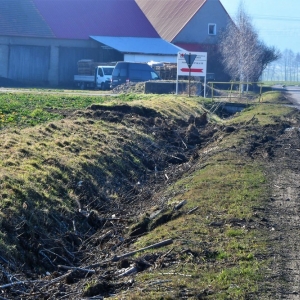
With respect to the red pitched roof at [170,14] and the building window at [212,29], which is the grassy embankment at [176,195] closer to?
the building window at [212,29]

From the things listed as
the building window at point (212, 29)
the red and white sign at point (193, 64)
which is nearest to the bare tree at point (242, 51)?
the building window at point (212, 29)

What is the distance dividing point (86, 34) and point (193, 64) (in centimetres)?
2420

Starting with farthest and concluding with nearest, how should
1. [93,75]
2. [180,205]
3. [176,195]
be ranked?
1. [93,75]
2. [176,195]
3. [180,205]

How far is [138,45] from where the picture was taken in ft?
188

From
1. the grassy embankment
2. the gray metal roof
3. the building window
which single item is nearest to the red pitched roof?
the building window

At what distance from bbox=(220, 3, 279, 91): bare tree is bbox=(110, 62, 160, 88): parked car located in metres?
9.20

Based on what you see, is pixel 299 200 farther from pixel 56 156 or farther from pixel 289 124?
pixel 289 124

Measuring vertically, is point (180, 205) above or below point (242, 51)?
below

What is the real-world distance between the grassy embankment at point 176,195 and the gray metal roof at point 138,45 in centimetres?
3595

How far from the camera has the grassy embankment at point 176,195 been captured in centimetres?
736

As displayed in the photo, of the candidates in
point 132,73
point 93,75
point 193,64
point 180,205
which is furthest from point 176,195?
point 93,75

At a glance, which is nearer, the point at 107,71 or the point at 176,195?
the point at 176,195

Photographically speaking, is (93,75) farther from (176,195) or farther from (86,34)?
(176,195)

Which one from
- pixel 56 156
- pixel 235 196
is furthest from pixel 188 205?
pixel 56 156
